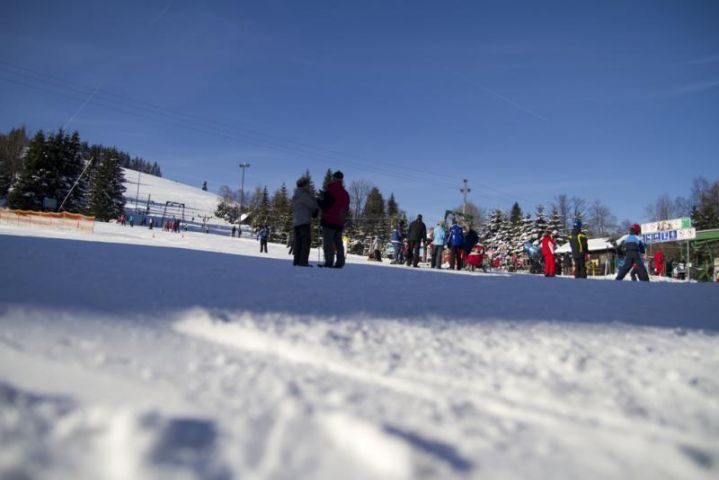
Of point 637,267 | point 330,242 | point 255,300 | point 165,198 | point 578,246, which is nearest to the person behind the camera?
point 255,300

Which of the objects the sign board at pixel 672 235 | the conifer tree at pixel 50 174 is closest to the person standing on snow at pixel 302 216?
the sign board at pixel 672 235

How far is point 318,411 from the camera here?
3.63 ft

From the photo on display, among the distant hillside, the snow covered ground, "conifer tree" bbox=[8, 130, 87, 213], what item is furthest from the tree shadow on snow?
the distant hillside

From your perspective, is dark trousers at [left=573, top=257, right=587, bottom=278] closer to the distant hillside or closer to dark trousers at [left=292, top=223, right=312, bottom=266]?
dark trousers at [left=292, top=223, right=312, bottom=266]

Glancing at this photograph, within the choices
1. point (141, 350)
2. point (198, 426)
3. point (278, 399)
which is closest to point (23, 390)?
point (141, 350)

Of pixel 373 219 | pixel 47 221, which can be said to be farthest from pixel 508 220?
pixel 47 221

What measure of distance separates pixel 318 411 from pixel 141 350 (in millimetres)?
791

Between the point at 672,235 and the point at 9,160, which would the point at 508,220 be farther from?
the point at 9,160

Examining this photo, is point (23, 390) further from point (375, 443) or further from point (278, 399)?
point (375, 443)

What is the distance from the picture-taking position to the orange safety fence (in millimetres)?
23562

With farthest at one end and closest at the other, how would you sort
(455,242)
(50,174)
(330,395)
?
1. (50,174)
2. (455,242)
3. (330,395)

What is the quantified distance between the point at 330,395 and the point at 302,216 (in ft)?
18.4

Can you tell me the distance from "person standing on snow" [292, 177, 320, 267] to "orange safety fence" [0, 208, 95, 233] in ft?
72.1

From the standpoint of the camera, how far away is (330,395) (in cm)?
122
